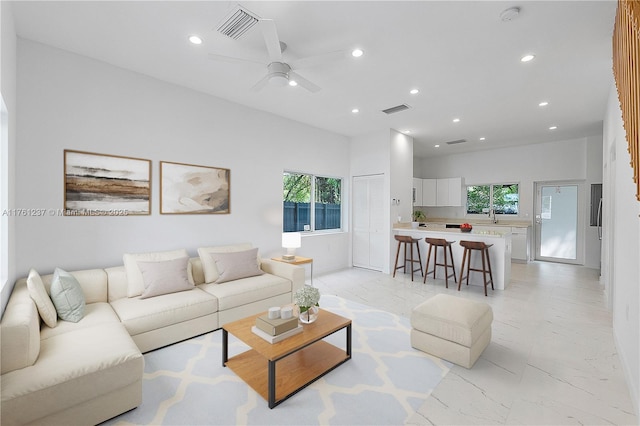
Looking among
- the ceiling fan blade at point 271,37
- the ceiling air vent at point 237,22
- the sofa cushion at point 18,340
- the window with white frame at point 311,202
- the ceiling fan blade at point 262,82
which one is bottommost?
the sofa cushion at point 18,340

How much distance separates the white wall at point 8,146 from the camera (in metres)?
2.13

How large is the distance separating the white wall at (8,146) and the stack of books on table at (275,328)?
1843 millimetres

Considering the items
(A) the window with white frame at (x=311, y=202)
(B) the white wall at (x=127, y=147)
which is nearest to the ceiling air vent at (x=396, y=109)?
(B) the white wall at (x=127, y=147)

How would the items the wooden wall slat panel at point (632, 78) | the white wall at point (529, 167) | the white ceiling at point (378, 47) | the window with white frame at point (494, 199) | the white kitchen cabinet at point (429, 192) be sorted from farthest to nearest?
1. the white kitchen cabinet at point (429, 192)
2. the window with white frame at point (494, 199)
3. the white wall at point (529, 167)
4. the white ceiling at point (378, 47)
5. the wooden wall slat panel at point (632, 78)

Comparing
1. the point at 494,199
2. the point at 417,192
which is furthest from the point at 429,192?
the point at 494,199

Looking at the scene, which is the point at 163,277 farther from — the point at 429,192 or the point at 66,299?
the point at 429,192

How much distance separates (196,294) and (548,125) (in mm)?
6704

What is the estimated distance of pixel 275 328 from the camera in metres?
2.18

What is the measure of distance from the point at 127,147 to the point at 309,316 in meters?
2.86

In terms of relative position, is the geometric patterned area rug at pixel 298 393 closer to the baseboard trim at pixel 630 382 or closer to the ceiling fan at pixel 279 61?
the baseboard trim at pixel 630 382

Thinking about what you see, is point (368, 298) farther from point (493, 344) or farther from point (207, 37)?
point (207, 37)

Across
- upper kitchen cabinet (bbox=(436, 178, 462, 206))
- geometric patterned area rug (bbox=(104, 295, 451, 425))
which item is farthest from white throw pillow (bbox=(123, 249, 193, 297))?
upper kitchen cabinet (bbox=(436, 178, 462, 206))

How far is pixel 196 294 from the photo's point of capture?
3.07 meters

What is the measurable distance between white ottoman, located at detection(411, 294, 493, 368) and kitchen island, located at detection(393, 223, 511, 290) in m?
2.33
